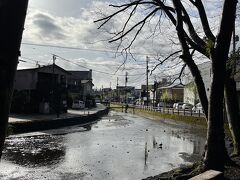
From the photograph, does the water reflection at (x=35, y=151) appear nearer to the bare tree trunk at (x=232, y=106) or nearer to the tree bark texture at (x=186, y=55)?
the tree bark texture at (x=186, y=55)

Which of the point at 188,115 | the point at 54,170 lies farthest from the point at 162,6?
the point at 188,115

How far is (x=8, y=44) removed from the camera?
7.41ft

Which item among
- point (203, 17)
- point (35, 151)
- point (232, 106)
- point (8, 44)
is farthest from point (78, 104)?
point (8, 44)

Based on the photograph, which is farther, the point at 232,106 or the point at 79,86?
the point at 79,86

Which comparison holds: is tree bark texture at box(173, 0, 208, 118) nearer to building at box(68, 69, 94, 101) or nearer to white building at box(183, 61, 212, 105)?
white building at box(183, 61, 212, 105)

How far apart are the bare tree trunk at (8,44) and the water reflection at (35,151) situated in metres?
14.0

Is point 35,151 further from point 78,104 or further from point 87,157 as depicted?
point 78,104

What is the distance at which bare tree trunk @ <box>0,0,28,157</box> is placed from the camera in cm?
222

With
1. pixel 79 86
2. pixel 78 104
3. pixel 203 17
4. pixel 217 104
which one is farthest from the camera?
pixel 79 86

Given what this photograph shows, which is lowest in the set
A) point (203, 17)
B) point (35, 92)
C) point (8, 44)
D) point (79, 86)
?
point (8, 44)

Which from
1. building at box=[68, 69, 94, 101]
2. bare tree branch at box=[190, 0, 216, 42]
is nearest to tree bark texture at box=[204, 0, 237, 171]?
bare tree branch at box=[190, 0, 216, 42]

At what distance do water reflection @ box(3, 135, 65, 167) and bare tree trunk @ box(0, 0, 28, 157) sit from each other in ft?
46.0

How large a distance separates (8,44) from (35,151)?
59.2ft

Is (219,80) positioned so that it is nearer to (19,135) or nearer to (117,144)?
(117,144)
